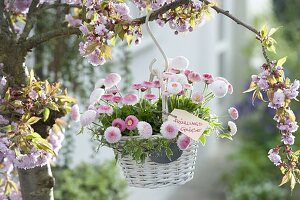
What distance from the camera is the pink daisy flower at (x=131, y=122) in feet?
5.66

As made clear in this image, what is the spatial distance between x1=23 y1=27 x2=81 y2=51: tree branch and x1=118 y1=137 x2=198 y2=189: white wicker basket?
0.36m

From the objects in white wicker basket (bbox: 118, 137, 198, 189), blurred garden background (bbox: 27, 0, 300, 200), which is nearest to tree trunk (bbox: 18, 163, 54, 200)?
white wicker basket (bbox: 118, 137, 198, 189)

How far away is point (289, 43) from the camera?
265 inches

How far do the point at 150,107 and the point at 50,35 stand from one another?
13.2 inches

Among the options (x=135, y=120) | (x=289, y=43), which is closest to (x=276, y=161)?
(x=135, y=120)

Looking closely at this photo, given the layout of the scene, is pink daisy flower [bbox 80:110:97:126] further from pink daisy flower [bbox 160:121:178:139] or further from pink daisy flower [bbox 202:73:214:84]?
pink daisy flower [bbox 202:73:214:84]

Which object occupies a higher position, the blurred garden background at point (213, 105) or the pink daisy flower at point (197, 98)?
the blurred garden background at point (213, 105)

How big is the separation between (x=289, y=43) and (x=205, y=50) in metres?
1.02

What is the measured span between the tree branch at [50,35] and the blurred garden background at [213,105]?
0.19 metres

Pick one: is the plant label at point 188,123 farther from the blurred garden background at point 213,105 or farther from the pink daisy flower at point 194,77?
the blurred garden background at point 213,105

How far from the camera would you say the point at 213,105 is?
641cm

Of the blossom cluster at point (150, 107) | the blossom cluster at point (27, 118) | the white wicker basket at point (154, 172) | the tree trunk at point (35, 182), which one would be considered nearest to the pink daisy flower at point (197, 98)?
the blossom cluster at point (150, 107)

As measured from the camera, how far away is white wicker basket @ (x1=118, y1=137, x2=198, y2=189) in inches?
70.4

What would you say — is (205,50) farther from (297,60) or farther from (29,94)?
(29,94)
